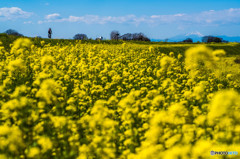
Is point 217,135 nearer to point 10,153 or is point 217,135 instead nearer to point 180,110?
point 180,110

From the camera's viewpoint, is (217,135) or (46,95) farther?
(46,95)

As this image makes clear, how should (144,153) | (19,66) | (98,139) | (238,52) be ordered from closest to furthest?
(144,153) → (98,139) → (19,66) → (238,52)

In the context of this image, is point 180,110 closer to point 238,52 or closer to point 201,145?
point 201,145

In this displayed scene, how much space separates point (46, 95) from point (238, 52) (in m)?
31.4

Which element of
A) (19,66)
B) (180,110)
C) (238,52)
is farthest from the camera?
(238,52)

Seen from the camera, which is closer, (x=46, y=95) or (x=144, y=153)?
(x=144, y=153)

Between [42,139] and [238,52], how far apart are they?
106ft

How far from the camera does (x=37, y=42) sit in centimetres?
2164

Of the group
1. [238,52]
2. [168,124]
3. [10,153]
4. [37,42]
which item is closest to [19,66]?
[10,153]

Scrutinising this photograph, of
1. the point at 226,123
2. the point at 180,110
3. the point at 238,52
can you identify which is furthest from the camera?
the point at 238,52

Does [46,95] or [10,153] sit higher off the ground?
[46,95]

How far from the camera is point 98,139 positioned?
3.77 metres

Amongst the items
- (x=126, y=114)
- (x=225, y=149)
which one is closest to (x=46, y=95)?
(x=126, y=114)

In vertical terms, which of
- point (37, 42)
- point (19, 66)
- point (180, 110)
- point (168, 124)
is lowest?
point (168, 124)
